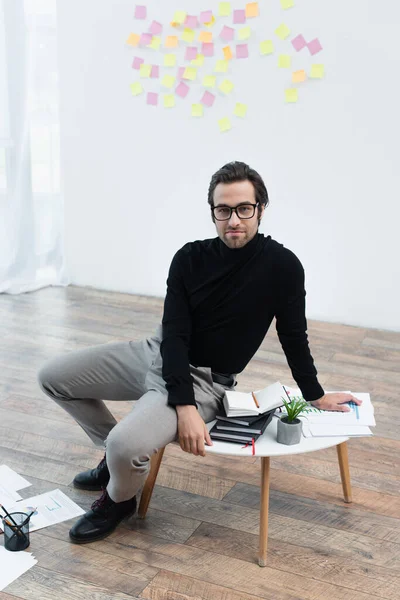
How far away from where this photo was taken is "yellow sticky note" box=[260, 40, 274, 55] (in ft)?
11.9

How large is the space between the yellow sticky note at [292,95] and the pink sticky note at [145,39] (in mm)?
808

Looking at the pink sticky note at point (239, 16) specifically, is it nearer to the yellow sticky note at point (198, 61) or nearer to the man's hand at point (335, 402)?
the yellow sticky note at point (198, 61)

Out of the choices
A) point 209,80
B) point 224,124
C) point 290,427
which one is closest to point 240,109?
point 224,124

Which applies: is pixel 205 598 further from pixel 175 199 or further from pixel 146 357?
pixel 175 199

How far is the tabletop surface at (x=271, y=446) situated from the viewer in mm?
1801

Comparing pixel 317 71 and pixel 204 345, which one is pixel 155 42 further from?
pixel 204 345

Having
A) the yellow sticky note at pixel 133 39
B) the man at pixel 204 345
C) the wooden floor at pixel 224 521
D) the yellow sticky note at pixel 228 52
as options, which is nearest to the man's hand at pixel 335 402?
the man at pixel 204 345

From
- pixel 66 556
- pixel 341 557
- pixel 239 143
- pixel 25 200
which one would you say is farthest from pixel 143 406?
pixel 25 200

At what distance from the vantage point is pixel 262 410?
1.91 metres

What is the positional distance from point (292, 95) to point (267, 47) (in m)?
0.27

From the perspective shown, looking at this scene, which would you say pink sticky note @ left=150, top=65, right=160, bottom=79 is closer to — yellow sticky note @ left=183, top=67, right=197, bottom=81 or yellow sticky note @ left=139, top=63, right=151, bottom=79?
yellow sticky note @ left=139, top=63, right=151, bottom=79

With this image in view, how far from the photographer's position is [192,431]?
183 centimetres

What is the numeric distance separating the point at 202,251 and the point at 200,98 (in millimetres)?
2015

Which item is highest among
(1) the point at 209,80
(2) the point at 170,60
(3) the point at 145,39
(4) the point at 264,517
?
(3) the point at 145,39
